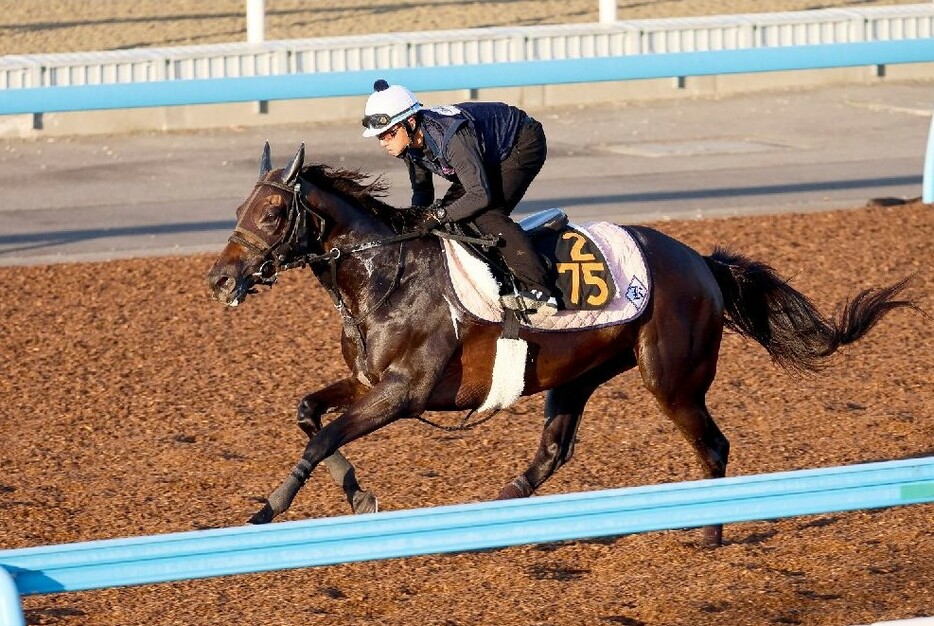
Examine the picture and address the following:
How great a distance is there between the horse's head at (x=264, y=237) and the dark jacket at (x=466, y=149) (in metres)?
0.54

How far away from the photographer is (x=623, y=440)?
841 centimetres

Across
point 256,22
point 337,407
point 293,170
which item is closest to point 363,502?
point 337,407

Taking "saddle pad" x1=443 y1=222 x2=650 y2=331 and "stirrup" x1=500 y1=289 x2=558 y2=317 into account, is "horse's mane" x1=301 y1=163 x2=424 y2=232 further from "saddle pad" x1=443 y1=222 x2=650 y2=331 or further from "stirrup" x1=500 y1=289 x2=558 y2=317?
"stirrup" x1=500 y1=289 x2=558 y2=317

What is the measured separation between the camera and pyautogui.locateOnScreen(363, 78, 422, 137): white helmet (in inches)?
253

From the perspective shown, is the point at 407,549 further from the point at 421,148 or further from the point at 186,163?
the point at 186,163

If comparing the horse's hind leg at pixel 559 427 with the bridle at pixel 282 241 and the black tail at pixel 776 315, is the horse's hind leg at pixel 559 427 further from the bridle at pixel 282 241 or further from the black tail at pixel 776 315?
the bridle at pixel 282 241

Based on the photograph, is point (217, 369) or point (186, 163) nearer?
point (217, 369)

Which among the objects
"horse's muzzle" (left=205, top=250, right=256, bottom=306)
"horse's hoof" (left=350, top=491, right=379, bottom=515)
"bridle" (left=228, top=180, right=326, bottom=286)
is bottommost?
"horse's hoof" (left=350, top=491, right=379, bottom=515)

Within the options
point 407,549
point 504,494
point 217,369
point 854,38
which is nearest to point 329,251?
point 504,494

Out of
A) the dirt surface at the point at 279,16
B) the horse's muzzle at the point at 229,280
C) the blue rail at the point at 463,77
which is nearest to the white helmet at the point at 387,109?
the horse's muzzle at the point at 229,280

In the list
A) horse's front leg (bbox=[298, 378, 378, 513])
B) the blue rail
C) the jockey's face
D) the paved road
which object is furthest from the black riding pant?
the paved road

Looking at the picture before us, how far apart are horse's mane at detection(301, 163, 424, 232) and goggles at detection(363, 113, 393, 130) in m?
0.29

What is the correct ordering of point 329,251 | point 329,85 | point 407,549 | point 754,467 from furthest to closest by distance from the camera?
point 329,85
point 754,467
point 329,251
point 407,549

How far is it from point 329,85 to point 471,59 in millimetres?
6064
